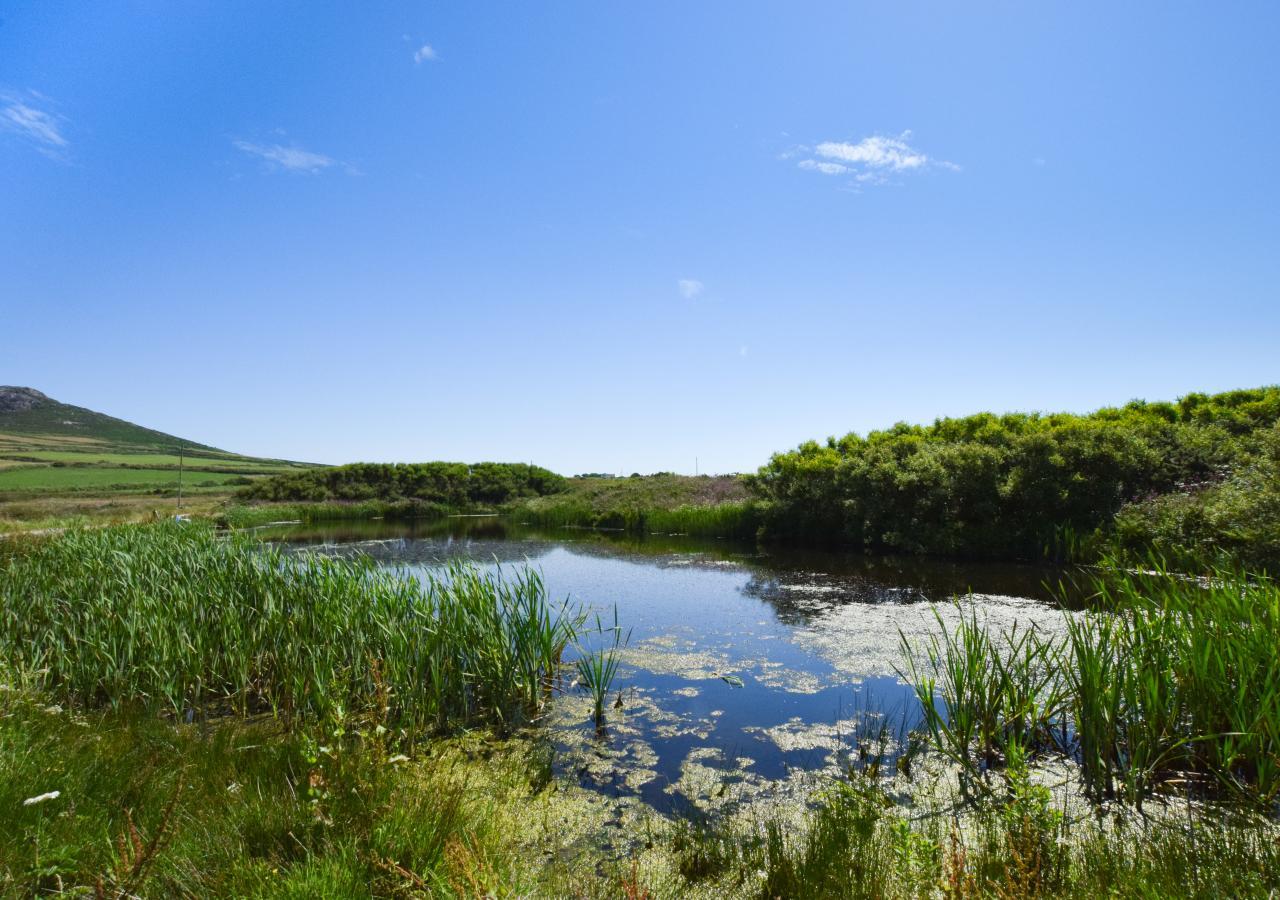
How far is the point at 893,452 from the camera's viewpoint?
2108 cm

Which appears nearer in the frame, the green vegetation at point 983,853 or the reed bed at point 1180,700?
the green vegetation at point 983,853

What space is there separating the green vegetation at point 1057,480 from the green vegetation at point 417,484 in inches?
1345

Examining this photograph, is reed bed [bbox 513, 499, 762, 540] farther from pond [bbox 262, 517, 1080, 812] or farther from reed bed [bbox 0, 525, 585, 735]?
reed bed [bbox 0, 525, 585, 735]

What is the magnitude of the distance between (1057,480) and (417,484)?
45574 millimetres

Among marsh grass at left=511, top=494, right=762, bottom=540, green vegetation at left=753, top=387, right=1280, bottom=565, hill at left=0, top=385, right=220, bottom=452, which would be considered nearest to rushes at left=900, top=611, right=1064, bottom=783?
green vegetation at left=753, top=387, right=1280, bottom=565

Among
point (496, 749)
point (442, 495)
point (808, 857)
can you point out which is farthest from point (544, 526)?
point (808, 857)

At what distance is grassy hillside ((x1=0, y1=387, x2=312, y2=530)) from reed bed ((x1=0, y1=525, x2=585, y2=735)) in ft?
56.7

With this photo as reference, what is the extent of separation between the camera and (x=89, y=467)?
5922 centimetres

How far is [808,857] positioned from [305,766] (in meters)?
3.51

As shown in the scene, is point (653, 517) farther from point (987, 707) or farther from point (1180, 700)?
point (1180, 700)

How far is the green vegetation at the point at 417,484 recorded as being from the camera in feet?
Result: 153

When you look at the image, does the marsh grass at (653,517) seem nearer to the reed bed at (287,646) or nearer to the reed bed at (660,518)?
the reed bed at (660,518)

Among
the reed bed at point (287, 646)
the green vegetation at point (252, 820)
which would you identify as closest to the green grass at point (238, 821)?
the green vegetation at point (252, 820)

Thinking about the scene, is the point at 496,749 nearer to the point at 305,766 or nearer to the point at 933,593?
the point at 305,766
